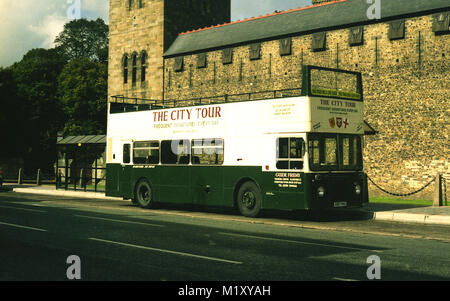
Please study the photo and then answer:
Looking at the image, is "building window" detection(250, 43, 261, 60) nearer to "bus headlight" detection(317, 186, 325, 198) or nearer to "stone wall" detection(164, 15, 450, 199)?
"stone wall" detection(164, 15, 450, 199)

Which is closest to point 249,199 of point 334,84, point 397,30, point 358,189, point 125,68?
point 358,189

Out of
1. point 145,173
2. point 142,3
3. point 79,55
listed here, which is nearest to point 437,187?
point 145,173

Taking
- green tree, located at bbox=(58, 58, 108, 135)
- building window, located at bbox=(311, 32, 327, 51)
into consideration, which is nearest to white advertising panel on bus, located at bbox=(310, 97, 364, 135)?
building window, located at bbox=(311, 32, 327, 51)

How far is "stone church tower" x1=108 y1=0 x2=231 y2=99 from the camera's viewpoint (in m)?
36.7

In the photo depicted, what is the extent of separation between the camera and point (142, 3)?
126 ft

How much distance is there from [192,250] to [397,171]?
17410 mm

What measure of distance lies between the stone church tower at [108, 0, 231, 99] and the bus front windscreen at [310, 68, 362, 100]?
21628mm

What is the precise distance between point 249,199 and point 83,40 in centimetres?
5574

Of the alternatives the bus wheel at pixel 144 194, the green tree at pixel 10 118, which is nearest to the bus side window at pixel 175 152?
the bus wheel at pixel 144 194

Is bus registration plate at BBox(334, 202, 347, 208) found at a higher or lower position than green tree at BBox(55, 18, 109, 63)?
lower

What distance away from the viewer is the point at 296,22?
95.9 feet

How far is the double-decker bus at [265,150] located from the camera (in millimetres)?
14633
